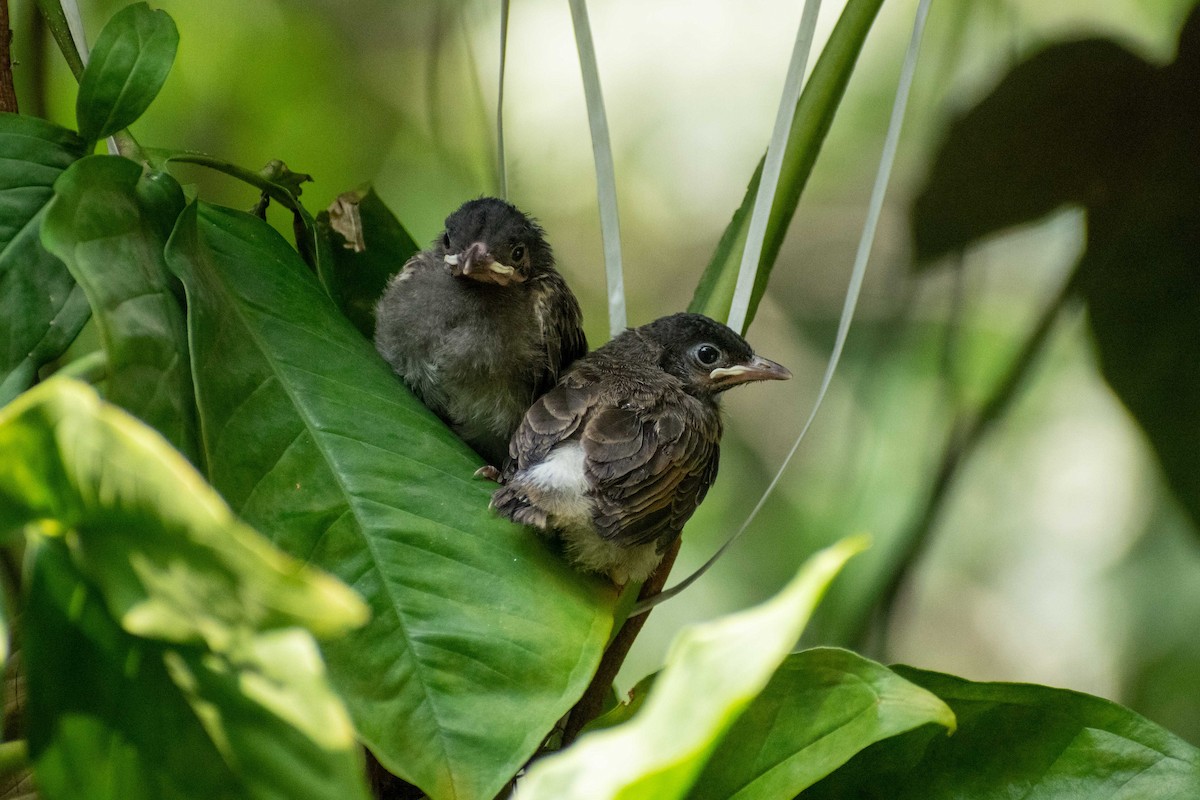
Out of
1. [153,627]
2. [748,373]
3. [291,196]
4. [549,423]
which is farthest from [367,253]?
[153,627]

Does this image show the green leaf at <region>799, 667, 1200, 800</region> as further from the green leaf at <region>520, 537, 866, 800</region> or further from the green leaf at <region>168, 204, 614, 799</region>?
the green leaf at <region>520, 537, 866, 800</region>

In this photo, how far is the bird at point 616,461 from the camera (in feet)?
3.93

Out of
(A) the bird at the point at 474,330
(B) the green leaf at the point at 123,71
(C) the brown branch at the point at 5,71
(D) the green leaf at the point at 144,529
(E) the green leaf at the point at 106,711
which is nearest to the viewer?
(D) the green leaf at the point at 144,529

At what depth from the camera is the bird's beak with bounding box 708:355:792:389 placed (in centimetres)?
162

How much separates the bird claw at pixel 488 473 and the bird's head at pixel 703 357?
0.47 meters

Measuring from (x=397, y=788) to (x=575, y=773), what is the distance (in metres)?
0.82

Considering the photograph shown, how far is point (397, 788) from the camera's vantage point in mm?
1336

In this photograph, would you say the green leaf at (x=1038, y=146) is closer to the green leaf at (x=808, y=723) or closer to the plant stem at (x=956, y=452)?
the plant stem at (x=956, y=452)

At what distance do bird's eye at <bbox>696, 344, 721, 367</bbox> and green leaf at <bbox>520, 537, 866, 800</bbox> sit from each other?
3.30 feet

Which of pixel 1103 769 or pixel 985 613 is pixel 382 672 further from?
pixel 985 613

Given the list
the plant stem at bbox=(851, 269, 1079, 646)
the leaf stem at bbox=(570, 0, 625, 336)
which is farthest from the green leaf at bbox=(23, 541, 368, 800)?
the plant stem at bbox=(851, 269, 1079, 646)

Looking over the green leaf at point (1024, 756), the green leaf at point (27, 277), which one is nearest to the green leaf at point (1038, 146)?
the green leaf at point (1024, 756)

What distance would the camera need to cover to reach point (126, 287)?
3.20 ft

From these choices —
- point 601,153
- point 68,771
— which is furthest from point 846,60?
point 68,771
